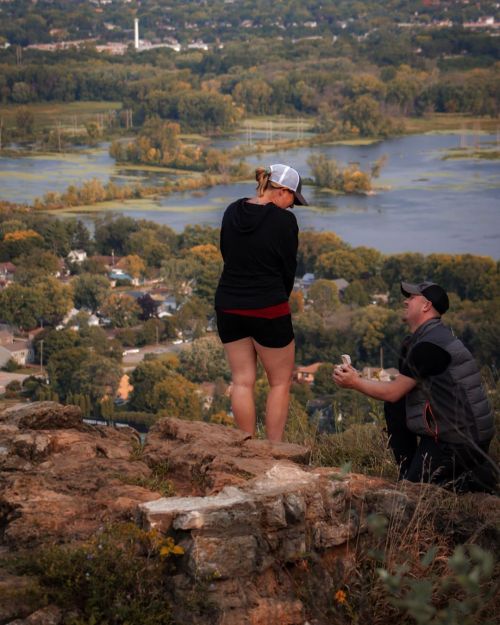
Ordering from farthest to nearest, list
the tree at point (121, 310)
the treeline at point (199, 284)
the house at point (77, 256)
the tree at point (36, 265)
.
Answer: the house at point (77, 256) → the tree at point (36, 265) → the tree at point (121, 310) → the treeline at point (199, 284)

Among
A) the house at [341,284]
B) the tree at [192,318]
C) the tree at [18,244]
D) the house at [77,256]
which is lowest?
the house at [77,256]

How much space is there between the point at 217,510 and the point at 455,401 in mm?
668

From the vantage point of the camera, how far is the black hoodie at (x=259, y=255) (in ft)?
9.84

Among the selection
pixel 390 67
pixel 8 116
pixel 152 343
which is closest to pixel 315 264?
pixel 152 343

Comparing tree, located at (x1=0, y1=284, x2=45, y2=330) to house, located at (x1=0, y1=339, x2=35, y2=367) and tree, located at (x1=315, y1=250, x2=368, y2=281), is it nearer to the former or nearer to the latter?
house, located at (x1=0, y1=339, x2=35, y2=367)

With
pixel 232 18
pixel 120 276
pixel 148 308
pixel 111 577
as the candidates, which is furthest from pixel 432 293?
pixel 232 18

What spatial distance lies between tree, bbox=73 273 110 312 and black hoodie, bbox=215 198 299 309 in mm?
23956

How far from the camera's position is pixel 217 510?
7.41ft

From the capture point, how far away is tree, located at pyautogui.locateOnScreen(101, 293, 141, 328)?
994 inches

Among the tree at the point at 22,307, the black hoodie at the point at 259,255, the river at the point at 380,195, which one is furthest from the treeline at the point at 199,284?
the black hoodie at the point at 259,255

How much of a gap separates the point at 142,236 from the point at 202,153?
13.7 meters

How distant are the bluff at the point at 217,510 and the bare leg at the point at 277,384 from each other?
0.84 ft

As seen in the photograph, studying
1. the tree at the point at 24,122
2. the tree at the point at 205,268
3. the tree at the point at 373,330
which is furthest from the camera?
the tree at the point at 24,122

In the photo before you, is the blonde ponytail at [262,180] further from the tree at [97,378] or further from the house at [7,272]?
the house at [7,272]
